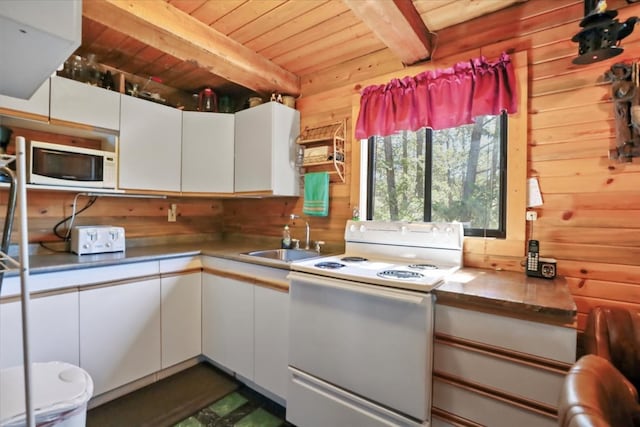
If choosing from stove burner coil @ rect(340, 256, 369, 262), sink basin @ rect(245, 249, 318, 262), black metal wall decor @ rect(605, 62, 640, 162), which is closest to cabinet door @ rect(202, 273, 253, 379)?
sink basin @ rect(245, 249, 318, 262)

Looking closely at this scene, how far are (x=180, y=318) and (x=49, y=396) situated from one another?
3.99 feet

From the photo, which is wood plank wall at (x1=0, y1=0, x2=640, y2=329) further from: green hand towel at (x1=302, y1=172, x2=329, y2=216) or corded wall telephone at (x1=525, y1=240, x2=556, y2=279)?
green hand towel at (x1=302, y1=172, x2=329, y2=216)

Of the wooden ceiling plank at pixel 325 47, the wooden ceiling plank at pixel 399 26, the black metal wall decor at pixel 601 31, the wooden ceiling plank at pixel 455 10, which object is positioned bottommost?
the black metal wall decor at pixel 601 31

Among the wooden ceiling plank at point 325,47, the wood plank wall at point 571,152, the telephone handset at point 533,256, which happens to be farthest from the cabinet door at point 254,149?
the telephone handset at point 533,256

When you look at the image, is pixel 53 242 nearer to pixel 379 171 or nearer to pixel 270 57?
pixel 270 57

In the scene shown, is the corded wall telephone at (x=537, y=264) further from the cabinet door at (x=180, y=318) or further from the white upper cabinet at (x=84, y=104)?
the white upper cabinet at (x=84, y=104)

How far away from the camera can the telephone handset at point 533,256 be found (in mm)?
1560

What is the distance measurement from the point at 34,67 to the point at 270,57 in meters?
1.66

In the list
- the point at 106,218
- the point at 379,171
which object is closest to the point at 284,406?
the point at 379,171

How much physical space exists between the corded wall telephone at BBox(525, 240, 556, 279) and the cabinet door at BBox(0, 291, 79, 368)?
2.45m

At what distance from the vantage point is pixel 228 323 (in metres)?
2.17

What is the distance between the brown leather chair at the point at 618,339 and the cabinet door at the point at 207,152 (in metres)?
2.40

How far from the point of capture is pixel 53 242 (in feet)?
7.04

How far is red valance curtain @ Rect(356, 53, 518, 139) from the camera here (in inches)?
67.0
